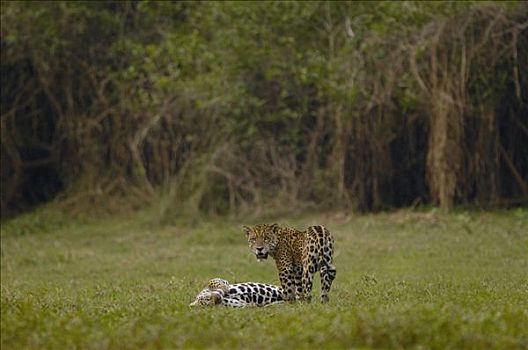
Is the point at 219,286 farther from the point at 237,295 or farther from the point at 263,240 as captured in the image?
the point at 263,240

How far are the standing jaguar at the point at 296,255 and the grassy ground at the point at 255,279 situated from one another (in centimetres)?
35

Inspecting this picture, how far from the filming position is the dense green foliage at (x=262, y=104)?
25969mm

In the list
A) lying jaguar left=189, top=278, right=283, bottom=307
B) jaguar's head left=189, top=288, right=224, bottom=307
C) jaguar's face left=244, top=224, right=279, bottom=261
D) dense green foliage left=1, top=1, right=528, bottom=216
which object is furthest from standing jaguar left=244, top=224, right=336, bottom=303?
dense green foliage left=1, top=1, right=528, bottom=216

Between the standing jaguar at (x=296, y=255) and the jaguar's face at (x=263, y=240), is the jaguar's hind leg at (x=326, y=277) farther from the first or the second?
the jaguar's face at (x=263, y=240)

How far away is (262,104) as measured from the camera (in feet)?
95.3

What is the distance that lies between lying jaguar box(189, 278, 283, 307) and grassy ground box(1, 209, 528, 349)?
32 centimetres

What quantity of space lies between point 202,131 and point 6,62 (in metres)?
5.51

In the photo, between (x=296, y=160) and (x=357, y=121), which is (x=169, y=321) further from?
(x=296, y=160)

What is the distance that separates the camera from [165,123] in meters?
31.1

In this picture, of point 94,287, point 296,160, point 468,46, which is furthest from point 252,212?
point 94,287

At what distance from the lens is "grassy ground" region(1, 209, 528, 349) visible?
1057 centimetres

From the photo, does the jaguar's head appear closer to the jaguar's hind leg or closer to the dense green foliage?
the jaguar's hind leg

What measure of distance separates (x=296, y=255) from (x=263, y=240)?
423 millimetres

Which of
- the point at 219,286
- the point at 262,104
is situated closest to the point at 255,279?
the point at 219,286
